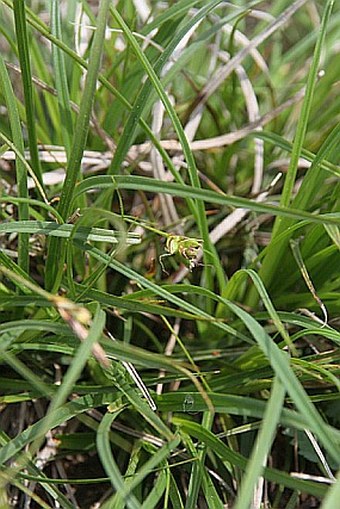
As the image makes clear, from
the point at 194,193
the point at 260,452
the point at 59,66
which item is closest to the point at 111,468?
the point at 260,452

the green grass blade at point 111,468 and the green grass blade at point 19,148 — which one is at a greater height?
the green grass blade at point 19,148

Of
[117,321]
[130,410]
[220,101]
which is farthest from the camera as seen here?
[220,101]

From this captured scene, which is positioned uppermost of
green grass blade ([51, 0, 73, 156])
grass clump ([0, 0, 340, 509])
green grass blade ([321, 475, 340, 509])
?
green grass blade ([51, 0, 73, 156])

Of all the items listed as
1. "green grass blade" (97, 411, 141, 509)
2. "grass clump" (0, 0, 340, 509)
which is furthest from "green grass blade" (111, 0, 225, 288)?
"green grass blade" (97, 411, 141, 509)

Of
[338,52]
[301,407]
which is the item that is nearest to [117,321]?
[301,407]

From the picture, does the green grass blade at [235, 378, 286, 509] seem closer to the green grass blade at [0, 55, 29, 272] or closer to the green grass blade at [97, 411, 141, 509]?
the green grass blade at [97, 411, 141, 509]

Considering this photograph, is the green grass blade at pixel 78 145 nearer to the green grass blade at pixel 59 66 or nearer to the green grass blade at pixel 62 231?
the green grass blade at pixel 62 231

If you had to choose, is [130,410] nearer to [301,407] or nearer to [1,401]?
[1,401]

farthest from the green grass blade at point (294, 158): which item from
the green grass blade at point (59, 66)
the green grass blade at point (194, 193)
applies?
the green grass blade at point (59, 66)

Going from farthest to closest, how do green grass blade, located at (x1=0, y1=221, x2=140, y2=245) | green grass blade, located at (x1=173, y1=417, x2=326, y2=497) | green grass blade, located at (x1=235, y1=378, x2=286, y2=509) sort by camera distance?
green grass blade, located at (x1=0, y1=221, x2=140, y2=245)
green grass blade, located at (x1=173, y1=417, x2=326, y2=497)
green grass blade, located at (x1=235, y1=378, x2=286, y2=509)

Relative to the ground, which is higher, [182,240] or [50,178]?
[50,178]

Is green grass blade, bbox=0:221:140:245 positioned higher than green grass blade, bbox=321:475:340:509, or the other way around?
green grass blade, bbox=0:221:140:245
